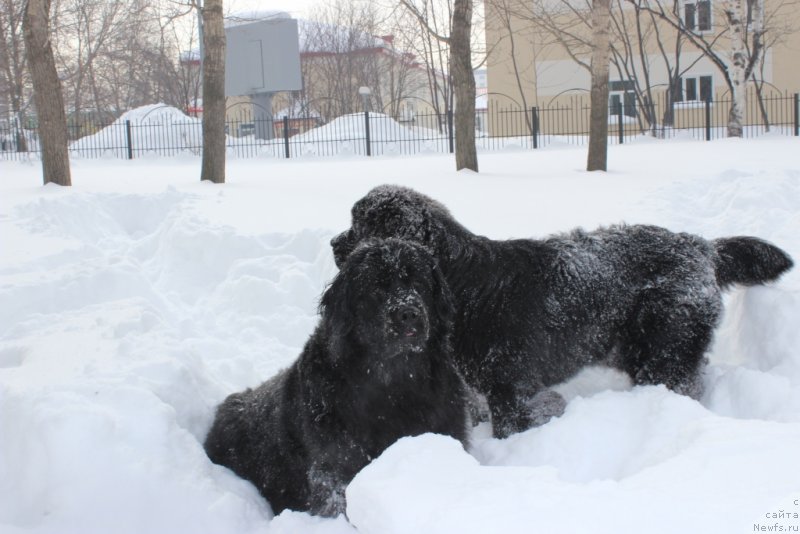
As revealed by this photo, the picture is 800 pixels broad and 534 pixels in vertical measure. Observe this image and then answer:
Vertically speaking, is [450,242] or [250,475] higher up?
[450,242]

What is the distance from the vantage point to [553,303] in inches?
170

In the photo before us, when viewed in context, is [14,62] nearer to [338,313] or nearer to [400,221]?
[400,221]

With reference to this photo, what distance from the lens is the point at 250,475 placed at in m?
4.07

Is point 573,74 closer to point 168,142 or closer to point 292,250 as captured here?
point 168,142

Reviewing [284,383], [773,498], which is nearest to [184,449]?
[284,383]

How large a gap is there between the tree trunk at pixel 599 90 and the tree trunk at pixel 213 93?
21.5 feet

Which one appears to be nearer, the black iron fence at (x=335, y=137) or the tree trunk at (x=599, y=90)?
the tree trunk at (x=599, y=90)

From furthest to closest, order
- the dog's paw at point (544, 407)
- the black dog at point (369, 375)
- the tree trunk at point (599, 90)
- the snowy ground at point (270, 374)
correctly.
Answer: the tree trunk at point (599, 90) → the dog's paw at point (544, 407) → the black dog at point (369, 375) → the snowy ground at point (270, 374)

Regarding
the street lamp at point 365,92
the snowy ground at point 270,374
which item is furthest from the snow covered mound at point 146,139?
the snowy ground at point 270,374

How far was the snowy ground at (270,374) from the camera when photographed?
91.7 inches

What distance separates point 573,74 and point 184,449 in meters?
33.6

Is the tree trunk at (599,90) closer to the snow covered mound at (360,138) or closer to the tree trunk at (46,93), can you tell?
the tree trunk at (46,93)

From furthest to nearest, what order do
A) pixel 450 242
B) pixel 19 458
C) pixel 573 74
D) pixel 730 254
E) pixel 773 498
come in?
pixel 573 74
pixel 730 254
pixel 450 242
pixel 19 458
pixel 773 498

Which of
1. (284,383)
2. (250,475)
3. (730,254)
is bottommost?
(250,475)
